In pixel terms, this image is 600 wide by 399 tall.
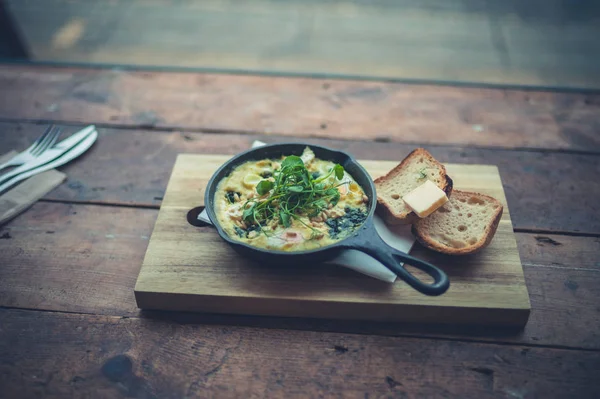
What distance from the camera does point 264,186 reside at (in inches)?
77.0

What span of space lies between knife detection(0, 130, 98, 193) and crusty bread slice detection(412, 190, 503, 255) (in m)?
1.64

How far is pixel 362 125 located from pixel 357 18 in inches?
73.0

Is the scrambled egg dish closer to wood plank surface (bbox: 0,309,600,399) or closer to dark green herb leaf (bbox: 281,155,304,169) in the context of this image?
dark green herb leaf (bbox: 281,155,304,169)

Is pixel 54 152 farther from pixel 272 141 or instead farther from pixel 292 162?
pixel 292 162

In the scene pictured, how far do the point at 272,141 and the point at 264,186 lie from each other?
0.77 metres

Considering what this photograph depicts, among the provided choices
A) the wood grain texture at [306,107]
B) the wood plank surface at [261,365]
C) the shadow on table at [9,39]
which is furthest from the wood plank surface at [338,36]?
the wood plank surface at [261,365]

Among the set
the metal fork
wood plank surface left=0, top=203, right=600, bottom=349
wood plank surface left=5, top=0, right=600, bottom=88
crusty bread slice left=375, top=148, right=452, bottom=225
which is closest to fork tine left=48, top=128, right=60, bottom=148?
the metal fork

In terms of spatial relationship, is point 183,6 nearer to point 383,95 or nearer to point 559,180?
point 383,95

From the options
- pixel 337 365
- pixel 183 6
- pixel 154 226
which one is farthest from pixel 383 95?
pixel 183 6

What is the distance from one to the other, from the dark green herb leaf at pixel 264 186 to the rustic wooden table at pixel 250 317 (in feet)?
1.52

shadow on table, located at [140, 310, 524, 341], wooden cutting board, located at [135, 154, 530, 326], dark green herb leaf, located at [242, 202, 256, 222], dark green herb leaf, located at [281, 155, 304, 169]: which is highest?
dark green herb leaf, located at [281, 155, 304, 169]

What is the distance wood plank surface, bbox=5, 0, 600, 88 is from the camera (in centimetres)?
380

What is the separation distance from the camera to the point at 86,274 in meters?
2.02

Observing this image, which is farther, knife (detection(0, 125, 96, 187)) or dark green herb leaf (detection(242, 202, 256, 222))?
knife (detection(0, 125, 96, 187))
